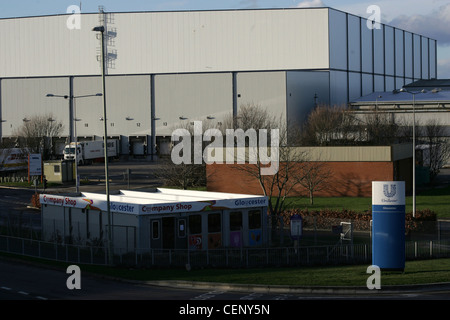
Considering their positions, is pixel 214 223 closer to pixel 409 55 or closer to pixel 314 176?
pixel 314 176

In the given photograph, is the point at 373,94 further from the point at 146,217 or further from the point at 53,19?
the point at 146,217

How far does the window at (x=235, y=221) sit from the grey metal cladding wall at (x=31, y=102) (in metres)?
67.9

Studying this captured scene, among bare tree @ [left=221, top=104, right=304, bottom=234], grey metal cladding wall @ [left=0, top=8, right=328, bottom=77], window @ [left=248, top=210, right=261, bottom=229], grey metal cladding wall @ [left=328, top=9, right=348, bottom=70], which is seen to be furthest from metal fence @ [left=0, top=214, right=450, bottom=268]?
grey metal cladding wall @ [left=328, top=9, right=348, bottom=70]

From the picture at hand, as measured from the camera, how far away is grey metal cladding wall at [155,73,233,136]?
92938mm

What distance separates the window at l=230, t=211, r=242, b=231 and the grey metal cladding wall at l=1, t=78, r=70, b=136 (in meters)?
67.9

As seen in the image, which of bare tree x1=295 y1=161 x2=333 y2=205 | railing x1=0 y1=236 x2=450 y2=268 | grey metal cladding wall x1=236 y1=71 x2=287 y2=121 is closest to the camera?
railing x1=0 y1=236 x2=450 y2=268

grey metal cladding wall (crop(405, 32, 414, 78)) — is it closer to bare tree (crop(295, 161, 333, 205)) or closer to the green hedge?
bare tree (crop(295, 161, 333, 205))

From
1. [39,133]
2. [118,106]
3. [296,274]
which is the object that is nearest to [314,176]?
[296,274]

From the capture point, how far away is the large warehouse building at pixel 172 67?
300 feet

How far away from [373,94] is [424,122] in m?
16.8

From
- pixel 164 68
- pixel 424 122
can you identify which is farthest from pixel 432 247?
pixel 164 68

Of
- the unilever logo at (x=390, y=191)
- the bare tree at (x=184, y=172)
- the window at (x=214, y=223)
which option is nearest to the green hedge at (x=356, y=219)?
the window at (x=214, y=223)

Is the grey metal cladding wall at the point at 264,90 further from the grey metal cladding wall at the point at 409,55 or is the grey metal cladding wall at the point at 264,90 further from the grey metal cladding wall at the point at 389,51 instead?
the grey metal cladding wall at the point at 409,55
